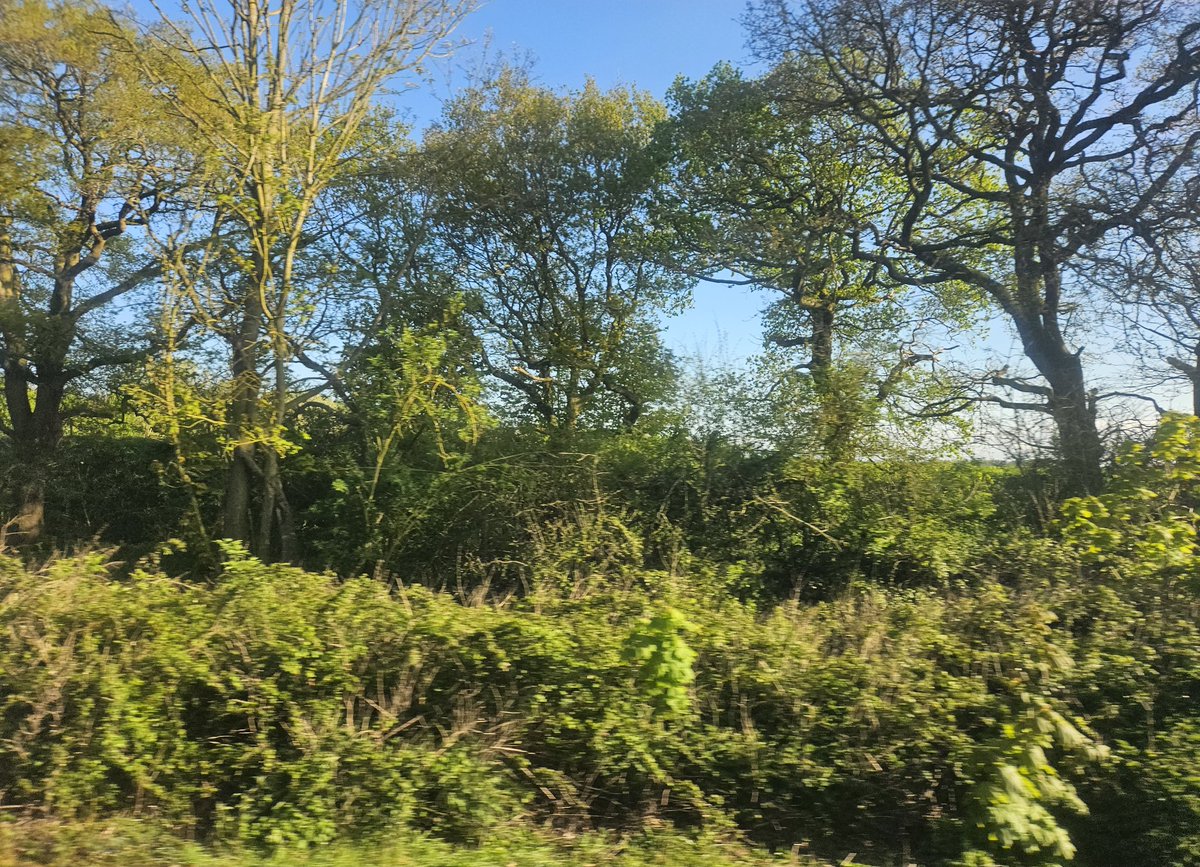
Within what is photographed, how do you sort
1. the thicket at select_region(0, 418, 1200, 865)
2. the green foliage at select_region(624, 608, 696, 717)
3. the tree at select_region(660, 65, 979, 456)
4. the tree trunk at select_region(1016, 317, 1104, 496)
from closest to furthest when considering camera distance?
the thicket at select_region(0, 418, 1200, 865) < the green foliage at select_region(624, 608, 696, 717) < the tree trunk at select_region(1016, 317, 1104, 496) < the tree at select_region(660, 65, 979, 456)

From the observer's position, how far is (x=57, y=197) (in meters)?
16.4

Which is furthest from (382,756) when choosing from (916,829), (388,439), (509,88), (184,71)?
(509,88)

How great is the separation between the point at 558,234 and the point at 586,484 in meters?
9.27

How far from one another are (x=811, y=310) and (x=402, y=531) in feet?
32.5

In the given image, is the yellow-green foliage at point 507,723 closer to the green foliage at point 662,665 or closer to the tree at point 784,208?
the green foliage at point 662,665

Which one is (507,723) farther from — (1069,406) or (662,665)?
(1069,406)

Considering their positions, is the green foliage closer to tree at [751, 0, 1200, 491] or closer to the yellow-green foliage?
the yellow-green foliage

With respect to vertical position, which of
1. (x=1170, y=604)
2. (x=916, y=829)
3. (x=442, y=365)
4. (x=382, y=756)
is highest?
(x=442, y=365)

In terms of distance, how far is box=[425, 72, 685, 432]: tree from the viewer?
17.4 meters

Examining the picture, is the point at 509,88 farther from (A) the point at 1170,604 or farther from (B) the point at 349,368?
(A) the point at 1170,604

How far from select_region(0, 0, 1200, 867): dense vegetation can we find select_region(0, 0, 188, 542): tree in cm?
9

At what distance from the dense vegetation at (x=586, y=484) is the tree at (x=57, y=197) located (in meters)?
0.09

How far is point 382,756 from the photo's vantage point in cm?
521

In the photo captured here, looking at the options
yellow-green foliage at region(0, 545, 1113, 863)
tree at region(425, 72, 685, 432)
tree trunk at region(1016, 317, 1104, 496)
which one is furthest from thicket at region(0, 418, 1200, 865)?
tree at region(425, 72, 685, 432)
